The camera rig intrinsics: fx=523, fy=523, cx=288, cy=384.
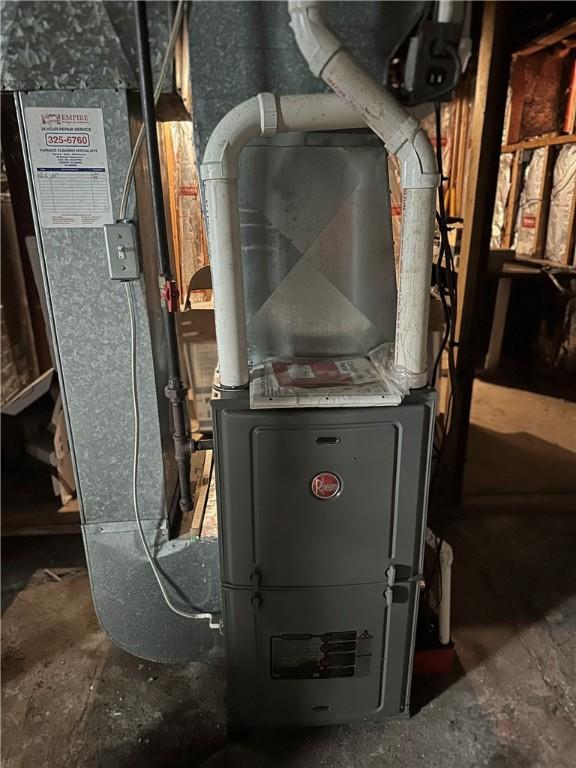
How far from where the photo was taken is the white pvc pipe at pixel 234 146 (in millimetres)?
1043

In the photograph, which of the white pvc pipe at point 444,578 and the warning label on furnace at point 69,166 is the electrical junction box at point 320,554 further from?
the warning label on furnace at point 69,166

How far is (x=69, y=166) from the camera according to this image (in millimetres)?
1205

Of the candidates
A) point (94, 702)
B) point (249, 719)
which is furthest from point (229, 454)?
point (94, 702)

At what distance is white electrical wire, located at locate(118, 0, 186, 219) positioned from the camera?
1.04 m

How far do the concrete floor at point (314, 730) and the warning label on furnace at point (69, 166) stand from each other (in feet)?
4.59

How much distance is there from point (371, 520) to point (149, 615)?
30.7 inches

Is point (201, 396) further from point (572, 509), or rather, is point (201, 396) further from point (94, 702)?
point (572, 509)

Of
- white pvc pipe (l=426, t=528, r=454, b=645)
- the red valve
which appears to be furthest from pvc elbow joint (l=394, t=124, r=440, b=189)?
white pvc pipe (l=426, t=528, r=454, b=645)

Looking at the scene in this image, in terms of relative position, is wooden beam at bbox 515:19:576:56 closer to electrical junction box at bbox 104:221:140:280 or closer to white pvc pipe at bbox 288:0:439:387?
white pvc pipe at bbox 288:0:439:387

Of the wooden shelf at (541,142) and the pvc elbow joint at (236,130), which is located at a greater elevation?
the wooden shelf at (541,142)

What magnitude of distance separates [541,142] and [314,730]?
12.4ft

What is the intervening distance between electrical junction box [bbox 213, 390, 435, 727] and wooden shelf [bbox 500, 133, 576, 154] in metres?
3.11

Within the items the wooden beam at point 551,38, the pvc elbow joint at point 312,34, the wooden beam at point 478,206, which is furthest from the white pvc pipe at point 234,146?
the wooden beam at point 551,38

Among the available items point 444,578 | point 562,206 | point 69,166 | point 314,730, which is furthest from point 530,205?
point 314,730
